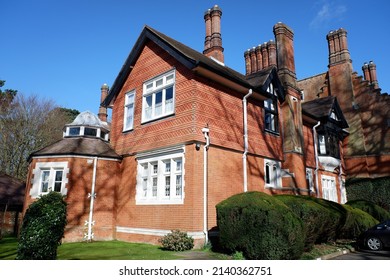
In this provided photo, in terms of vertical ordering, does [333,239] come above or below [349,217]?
below

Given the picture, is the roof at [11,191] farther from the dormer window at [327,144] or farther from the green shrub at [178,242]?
the dormer window at [327,144]

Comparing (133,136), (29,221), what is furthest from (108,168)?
(29,221)

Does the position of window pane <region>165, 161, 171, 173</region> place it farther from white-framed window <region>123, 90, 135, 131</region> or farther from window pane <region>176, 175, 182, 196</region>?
white-framed window <region>123, 90, 135, 131</region>

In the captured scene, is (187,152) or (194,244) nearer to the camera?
(194,244)

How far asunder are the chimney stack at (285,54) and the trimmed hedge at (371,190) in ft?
39.1

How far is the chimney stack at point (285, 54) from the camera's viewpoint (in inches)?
765

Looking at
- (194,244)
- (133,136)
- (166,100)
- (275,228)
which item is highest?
(166,100)

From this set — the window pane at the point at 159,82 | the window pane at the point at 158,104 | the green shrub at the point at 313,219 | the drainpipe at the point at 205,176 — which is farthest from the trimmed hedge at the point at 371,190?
the window pane at the point at 159,82

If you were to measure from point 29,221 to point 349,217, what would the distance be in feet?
42.5

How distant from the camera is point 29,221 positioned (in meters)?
8.06

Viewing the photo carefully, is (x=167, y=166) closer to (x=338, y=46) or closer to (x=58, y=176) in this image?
(x=58, y=176)

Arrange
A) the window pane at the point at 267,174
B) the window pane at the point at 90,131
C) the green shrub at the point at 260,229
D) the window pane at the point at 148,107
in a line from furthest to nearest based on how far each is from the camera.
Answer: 1. the window pane at the point at 90,131
2. the window pane at the point at 267,174
3. the window pane at the point at 148,107
4. the green shrub at the point at 260,229

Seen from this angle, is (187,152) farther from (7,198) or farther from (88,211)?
(7,198)

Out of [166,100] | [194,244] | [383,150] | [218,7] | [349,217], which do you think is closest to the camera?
[194,244]
